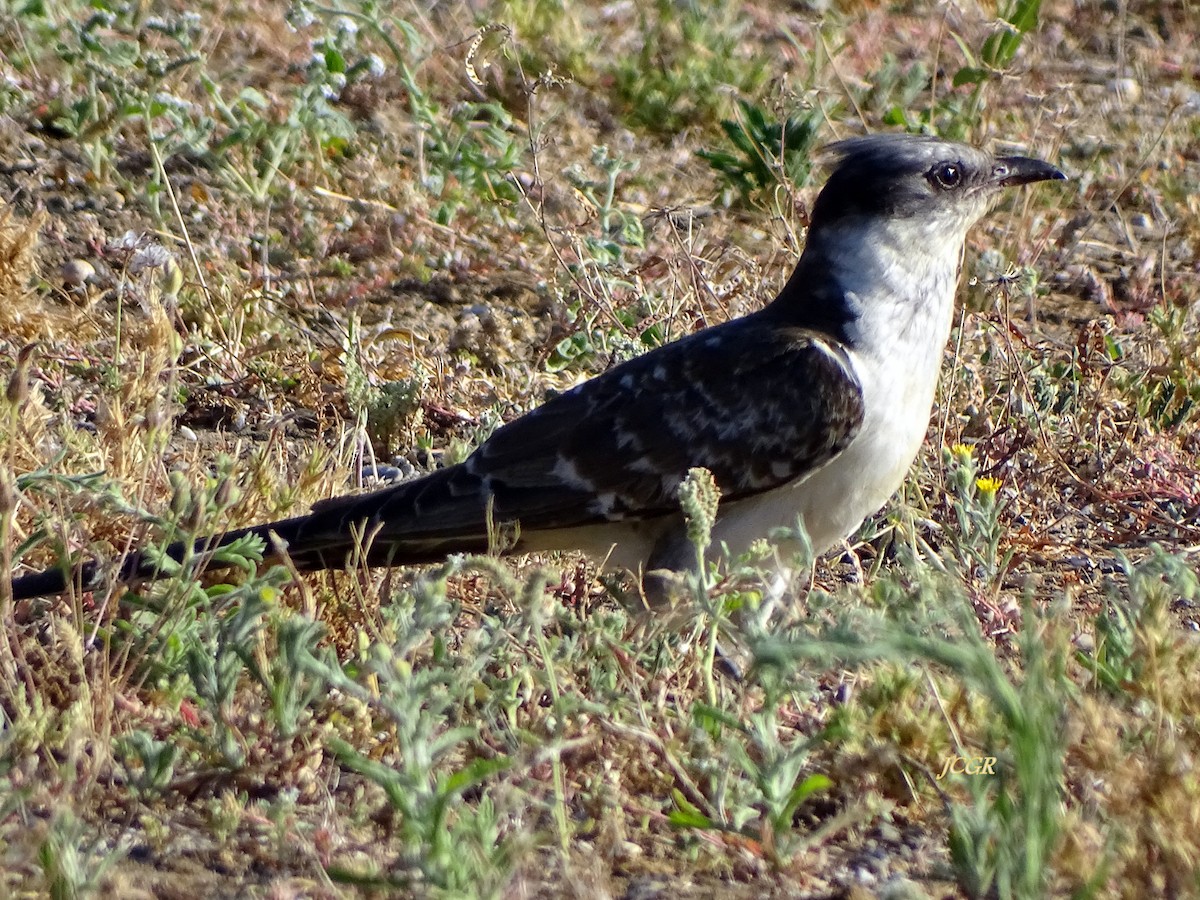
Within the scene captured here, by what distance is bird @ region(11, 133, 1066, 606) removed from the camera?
173 inches

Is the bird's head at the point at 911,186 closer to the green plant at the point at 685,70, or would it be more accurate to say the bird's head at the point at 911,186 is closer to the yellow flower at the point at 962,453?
the yellow flower at the point at 962,453

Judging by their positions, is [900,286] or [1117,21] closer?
[900,286]

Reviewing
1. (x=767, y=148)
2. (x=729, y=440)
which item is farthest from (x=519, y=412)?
(x=767, y=148)

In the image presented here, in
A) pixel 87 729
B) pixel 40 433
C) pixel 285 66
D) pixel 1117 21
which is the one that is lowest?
pixel 1117 21

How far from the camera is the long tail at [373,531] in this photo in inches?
159

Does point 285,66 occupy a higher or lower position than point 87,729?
lower

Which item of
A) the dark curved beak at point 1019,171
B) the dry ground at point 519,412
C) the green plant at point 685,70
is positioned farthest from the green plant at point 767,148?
the dark curved beak at point 1019,171

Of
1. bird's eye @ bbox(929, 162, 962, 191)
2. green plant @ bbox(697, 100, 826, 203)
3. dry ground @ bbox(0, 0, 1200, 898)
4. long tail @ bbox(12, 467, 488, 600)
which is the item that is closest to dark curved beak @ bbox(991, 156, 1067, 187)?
bird's eye @ bbox(929, 162, 962, 191)

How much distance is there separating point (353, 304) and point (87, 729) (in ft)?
10.7

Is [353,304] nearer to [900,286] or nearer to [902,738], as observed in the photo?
[900,286]

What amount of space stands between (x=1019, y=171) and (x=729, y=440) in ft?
4.75

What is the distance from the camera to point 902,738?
11.0 feet

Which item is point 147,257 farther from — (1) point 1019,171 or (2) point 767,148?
(1) point 1019,171

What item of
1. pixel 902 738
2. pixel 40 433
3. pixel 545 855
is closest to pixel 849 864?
pixel 902 738
